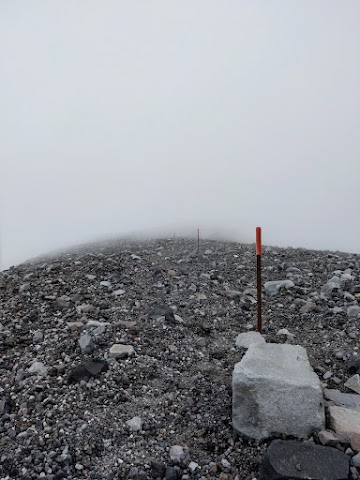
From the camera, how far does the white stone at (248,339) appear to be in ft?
16.5

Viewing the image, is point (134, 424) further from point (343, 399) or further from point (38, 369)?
point (343, 399)

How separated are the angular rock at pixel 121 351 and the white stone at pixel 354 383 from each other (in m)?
2.28

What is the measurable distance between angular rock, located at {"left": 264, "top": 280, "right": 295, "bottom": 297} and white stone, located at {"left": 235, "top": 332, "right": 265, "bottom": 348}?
1.55 meters

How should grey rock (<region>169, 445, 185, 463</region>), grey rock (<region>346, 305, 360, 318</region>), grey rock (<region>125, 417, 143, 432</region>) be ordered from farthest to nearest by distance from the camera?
grey rock (<region>346, 305, 360, 318</region>) → grey rock (<region>125, 417, 143, 432</region>) → grey rock (<region>169, 445, 185, 463</region>)

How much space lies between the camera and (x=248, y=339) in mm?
5113

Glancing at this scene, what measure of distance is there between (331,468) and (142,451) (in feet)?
4.82

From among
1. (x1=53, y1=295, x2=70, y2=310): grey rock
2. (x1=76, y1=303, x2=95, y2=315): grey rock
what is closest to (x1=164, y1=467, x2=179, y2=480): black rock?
(x1=76, y1=303, x2=95, y2=315): grey rock

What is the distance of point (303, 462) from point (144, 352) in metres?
2.13

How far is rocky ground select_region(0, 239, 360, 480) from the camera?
3406mm

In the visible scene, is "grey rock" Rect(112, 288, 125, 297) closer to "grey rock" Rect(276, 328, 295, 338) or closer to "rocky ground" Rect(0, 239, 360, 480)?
"rocky ground" Rect(0, 239, 360, 480)

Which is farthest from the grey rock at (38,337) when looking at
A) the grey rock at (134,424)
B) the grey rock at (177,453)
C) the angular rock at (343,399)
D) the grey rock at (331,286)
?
the grey rock at (331,286)

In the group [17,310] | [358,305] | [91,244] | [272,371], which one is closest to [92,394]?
[272,371]

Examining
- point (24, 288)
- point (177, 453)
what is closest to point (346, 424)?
point (177, 453)

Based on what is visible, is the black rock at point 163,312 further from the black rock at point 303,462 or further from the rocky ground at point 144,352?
the black rock at point 303,462
